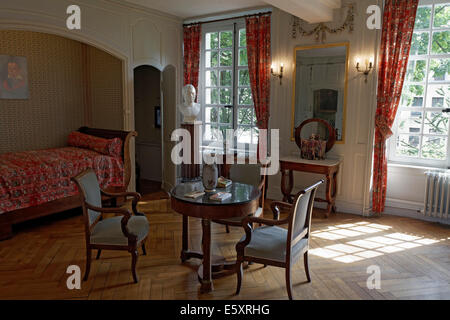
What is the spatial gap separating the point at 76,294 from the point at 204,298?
1036mm

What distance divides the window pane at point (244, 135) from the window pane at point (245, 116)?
0.10m

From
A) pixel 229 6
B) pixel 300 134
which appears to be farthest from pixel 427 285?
pixel 229 6

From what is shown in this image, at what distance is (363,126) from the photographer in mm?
5012

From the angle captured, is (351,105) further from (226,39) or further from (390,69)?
(226,39)

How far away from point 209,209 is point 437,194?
3.34 metres

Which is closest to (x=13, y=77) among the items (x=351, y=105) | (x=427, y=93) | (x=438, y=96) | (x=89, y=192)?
(x=89, y=192)

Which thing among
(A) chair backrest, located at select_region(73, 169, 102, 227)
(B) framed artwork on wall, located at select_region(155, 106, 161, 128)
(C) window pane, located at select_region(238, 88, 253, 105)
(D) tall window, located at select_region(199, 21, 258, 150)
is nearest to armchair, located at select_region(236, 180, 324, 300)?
(A) chair backrest, located at select_region(73, 169, 102, 227)

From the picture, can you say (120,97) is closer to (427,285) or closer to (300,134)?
(300,134)

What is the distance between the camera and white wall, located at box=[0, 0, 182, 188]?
4.48 m

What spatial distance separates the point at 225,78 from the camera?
21.0ft

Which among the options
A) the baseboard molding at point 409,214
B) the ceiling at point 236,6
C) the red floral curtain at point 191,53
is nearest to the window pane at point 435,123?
the baseboard molding at point 409,214

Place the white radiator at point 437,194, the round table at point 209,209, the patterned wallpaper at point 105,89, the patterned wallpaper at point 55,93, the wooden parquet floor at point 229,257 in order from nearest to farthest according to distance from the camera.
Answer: the round table at point 209,209 → the wooden parquet floor at point 229,257 → the white radiator at point 437,194 → the patterned wallpaper at point 55,93 → the patterned wallpaper at point 105,89

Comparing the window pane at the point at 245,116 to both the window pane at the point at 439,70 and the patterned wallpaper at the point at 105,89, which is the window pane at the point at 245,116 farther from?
the window pane at the point at 439,70

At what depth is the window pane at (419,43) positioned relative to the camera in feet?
15.8
